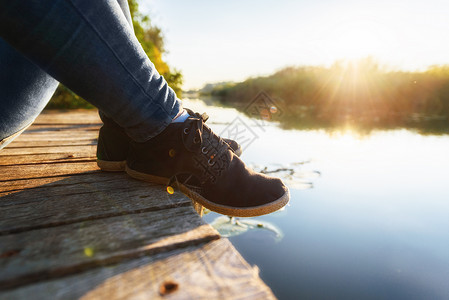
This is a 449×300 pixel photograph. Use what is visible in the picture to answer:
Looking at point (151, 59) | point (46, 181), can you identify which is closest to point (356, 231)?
point (46, 181)

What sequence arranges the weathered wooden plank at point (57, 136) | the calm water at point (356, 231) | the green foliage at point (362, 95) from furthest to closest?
the green foliage at point (362, 95)
the weathered wooden plank at point (57, 136)
the calm water at point (356, 231)

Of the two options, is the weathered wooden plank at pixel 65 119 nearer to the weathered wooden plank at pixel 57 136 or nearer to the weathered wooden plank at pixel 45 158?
the weathered wooden plank at pixel 57 136

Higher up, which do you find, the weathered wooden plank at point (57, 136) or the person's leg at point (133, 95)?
the person's leg at point (133, 95)

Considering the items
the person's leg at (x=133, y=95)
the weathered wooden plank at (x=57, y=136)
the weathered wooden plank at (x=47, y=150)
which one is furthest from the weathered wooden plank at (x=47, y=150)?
the person's leg at (x=133, y=95)

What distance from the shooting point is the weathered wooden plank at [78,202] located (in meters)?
0.54

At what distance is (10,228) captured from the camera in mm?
495

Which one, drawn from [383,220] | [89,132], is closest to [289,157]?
[383,220]

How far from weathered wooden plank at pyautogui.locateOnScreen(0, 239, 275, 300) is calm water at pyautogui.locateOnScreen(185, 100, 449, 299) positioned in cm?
96

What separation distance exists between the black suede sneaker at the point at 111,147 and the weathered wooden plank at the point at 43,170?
90mm

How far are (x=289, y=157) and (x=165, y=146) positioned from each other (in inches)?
98.6

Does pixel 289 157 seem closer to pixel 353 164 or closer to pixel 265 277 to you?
pixel 353 164

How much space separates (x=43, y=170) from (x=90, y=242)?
693mm

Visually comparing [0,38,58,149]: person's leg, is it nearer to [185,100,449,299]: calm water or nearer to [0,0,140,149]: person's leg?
[0,0,140,149]: person's leg

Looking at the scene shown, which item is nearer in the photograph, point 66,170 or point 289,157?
point 66,170
